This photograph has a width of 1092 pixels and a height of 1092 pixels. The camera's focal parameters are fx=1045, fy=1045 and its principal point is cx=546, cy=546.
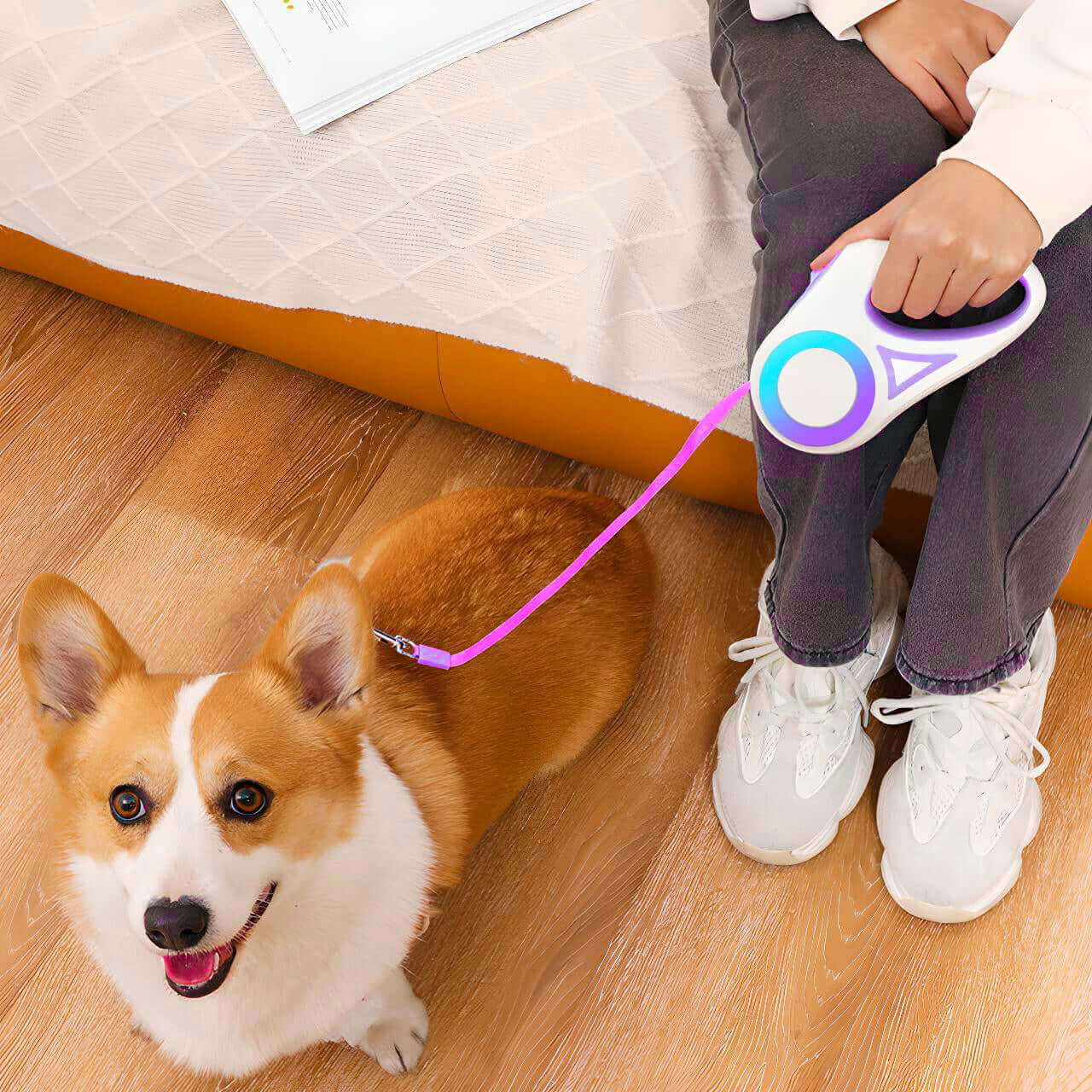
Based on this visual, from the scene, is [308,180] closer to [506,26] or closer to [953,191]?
[506,26]

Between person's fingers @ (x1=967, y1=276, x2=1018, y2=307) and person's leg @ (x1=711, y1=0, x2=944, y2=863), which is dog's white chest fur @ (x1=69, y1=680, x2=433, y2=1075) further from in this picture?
person's fingers @ (x1=967, y1=276, x2=1018, y2=307)

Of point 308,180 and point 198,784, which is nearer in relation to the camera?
point 198,784

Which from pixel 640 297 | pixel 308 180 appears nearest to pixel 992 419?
pixel 640 297

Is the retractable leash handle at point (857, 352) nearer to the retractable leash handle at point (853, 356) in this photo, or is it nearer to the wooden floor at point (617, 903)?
the retractable leash handle at point (853, 356)

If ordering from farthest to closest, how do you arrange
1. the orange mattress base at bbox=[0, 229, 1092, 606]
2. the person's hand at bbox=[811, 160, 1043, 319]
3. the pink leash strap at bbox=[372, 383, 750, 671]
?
the orange mattress base at bbox=[0, 229, 1092, 606] → the pink leash strap at bbox=[372, 383, 750, 671] → the person's hand at bbox=[811, 160, 1043, 319]

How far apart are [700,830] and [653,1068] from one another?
254mm

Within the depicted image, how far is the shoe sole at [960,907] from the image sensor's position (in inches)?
43.2

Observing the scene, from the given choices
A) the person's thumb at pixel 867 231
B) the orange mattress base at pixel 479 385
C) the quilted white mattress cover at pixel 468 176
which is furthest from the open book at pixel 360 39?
the person's thumb at pixel 867 231

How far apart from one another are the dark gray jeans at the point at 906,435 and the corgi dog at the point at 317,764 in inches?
11.2

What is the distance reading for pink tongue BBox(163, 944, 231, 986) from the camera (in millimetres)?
870

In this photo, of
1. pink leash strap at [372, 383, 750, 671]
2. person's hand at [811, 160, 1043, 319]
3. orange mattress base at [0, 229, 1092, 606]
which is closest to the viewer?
person's hand at [811, 160, 1043, 319]

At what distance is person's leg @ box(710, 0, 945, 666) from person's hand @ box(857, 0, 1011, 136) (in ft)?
0.06

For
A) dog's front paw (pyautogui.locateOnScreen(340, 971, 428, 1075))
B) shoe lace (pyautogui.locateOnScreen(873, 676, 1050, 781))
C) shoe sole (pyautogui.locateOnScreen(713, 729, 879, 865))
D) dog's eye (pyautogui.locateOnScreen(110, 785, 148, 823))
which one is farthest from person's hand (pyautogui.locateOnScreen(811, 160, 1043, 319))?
dog's front paw (pyautogui.locateOnScreen(340, 971, 428, 1075))

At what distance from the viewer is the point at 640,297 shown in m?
1.16
